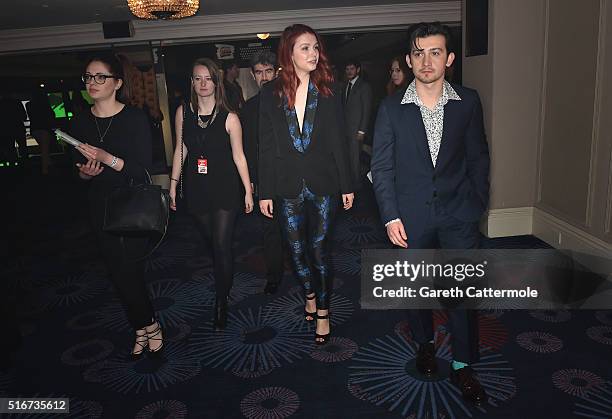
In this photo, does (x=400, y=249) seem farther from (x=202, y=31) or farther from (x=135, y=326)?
(x=202, y=31)

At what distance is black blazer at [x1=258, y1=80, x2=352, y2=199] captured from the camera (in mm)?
2410

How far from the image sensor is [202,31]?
844 centimetres

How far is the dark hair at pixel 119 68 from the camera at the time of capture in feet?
7.36

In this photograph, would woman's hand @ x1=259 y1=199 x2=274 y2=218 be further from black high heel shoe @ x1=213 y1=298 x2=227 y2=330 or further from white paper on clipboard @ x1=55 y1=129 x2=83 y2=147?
white paper on clipboard @ x1=55 y1=129 x2=83 y2=147

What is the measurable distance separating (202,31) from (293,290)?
640cm

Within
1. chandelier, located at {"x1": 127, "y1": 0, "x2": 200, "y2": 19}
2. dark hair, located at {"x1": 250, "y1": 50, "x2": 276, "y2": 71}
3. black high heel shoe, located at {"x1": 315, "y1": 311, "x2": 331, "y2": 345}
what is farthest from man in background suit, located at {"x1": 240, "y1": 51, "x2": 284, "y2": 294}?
chandelier, located at {"x1": 127, "y1": 0, "x2": 200, "y2": 19}

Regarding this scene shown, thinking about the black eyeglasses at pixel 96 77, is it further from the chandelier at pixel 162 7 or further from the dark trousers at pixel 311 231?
the chandelier at pixel 162 7

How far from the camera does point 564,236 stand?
3.91 meters

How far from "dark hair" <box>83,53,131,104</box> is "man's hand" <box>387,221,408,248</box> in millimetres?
1382

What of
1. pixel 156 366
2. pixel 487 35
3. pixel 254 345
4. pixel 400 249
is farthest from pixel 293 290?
pixel 487 35

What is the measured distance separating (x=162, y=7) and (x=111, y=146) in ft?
12.7

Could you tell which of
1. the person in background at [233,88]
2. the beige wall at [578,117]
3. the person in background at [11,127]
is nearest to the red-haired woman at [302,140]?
the person in background at [233,88]

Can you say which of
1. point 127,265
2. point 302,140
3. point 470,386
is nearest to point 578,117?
point 302,140

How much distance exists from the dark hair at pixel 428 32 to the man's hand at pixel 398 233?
705 millimetres
